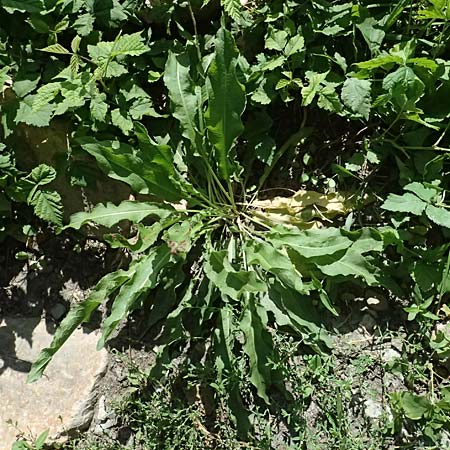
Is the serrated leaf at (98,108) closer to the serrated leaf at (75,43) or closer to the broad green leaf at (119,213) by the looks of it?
the serrated leaf at (75,43)

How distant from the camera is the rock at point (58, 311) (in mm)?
3438

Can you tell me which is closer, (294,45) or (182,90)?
(294,45)

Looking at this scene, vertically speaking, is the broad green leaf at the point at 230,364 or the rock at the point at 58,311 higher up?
the rock at the point at 58,311

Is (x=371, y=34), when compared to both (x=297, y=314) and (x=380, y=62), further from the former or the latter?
(x=297, y=314)

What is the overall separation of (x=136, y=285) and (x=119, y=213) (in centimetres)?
36

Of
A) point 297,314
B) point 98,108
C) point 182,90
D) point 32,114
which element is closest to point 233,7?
point 182,90

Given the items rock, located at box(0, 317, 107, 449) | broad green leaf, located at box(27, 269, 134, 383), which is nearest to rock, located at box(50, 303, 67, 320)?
rock, located at box(0, 317, 107, 449)

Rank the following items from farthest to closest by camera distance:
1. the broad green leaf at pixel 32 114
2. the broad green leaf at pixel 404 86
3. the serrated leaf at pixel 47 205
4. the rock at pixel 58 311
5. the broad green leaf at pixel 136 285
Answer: the rock at pixel 58 311
the serrated leaf at pixel 47 205
the broad green leaf at pixel 32 114
the broad green leaf at pixel 136 285
the broad green leaf at pixel 404 86

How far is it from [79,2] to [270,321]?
1.67 meters

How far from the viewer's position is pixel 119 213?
10.5 feet

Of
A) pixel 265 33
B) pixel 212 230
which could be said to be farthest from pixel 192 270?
pixel 265 33

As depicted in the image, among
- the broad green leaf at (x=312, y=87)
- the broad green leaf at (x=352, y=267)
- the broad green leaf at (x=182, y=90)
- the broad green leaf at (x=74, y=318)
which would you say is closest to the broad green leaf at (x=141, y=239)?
the broad green leaf at (x=74, y=318)

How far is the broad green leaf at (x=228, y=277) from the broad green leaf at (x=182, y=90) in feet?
1.97

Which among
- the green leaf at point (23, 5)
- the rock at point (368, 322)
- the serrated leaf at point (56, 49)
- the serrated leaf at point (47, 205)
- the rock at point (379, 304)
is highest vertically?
the green leaf at point (23, 5)
